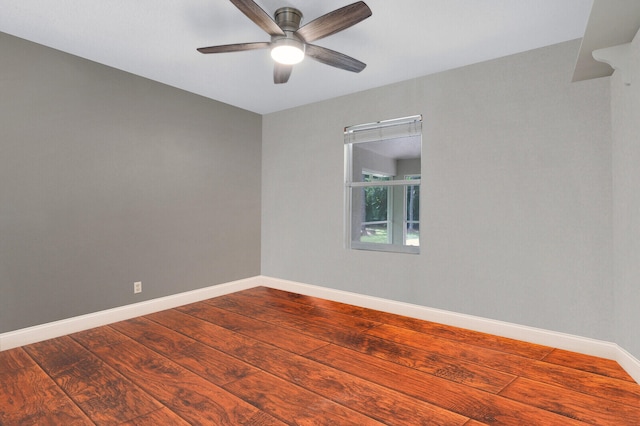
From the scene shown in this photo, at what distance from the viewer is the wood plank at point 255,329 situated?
2703mm

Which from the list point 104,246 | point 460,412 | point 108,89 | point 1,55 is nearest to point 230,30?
point 108,89

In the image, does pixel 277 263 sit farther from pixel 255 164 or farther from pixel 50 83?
pixel 50 83

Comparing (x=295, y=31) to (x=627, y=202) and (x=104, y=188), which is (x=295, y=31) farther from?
(x=627, y=202)

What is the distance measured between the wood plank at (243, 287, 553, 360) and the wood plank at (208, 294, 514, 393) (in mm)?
358

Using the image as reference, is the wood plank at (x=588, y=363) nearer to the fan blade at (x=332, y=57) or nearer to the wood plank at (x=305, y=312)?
the wood plank at (x=305, y=312)

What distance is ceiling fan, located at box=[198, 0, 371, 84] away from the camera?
192 cm

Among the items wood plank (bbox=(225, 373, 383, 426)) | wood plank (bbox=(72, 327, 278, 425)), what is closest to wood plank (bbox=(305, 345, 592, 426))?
wood plank (bbox=(225, 373, 383, 426))

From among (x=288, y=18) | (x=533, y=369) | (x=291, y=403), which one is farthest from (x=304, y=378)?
(x=288, y=18)

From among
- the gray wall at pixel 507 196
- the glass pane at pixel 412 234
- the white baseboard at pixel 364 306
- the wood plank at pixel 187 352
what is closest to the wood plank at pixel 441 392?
the wood plank at pixel 187 352

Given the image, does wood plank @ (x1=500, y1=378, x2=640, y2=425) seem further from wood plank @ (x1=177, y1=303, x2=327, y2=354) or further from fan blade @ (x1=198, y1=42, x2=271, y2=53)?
fan blade @ (x1=198, y1=42, x2=271, y2=53)

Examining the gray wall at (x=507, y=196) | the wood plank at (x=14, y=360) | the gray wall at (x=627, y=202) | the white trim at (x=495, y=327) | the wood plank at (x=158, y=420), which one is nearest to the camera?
the wood plank at (x=158, y=420)

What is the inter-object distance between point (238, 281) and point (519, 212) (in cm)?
317

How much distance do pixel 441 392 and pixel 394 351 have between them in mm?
586

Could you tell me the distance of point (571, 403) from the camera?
1898 millimetres
